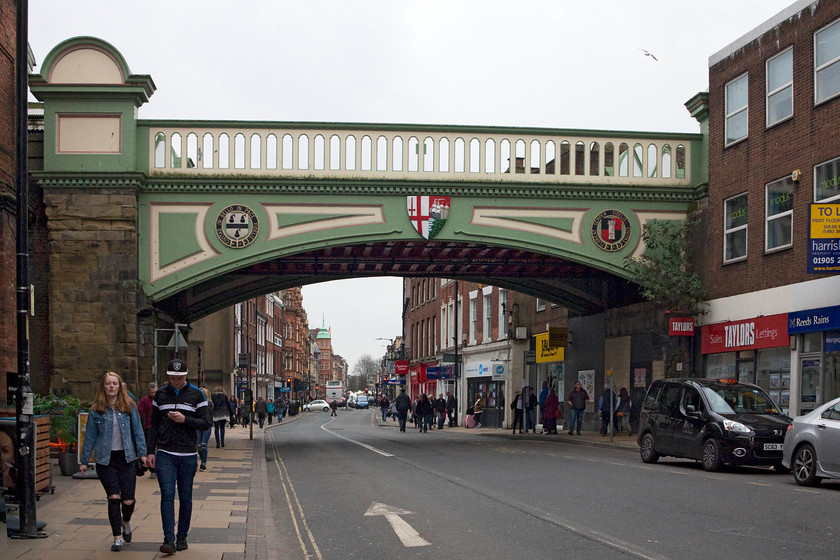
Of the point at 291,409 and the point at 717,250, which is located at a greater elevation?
the point at 717,250

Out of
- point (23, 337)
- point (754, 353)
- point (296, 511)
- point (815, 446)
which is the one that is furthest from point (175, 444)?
point (754, 353)

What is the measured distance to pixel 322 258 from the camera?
92.3ft

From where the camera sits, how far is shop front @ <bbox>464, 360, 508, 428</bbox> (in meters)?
45.9

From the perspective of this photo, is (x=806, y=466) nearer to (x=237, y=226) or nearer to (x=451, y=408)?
(x=237, y=226)

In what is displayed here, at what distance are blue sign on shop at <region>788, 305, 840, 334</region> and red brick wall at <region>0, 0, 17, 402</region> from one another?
51.2ft

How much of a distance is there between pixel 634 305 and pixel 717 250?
192 inches

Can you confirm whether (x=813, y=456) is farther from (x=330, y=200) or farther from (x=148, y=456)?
(x=330, y=200)

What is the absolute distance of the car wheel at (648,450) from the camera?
19.1m

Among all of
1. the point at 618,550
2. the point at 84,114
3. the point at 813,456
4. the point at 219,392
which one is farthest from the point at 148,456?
the point at 84,114

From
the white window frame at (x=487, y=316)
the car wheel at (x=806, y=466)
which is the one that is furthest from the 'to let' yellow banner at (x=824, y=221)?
the white window frame at (x=487, y=316)

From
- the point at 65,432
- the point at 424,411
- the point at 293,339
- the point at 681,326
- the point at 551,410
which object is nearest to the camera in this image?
the point at 65,432

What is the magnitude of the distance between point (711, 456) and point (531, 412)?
21.8 meters

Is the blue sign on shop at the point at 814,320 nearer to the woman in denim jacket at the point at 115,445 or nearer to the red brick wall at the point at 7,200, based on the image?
the woman in denim jacket at the point at 115,445

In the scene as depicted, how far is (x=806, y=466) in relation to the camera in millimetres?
14211
